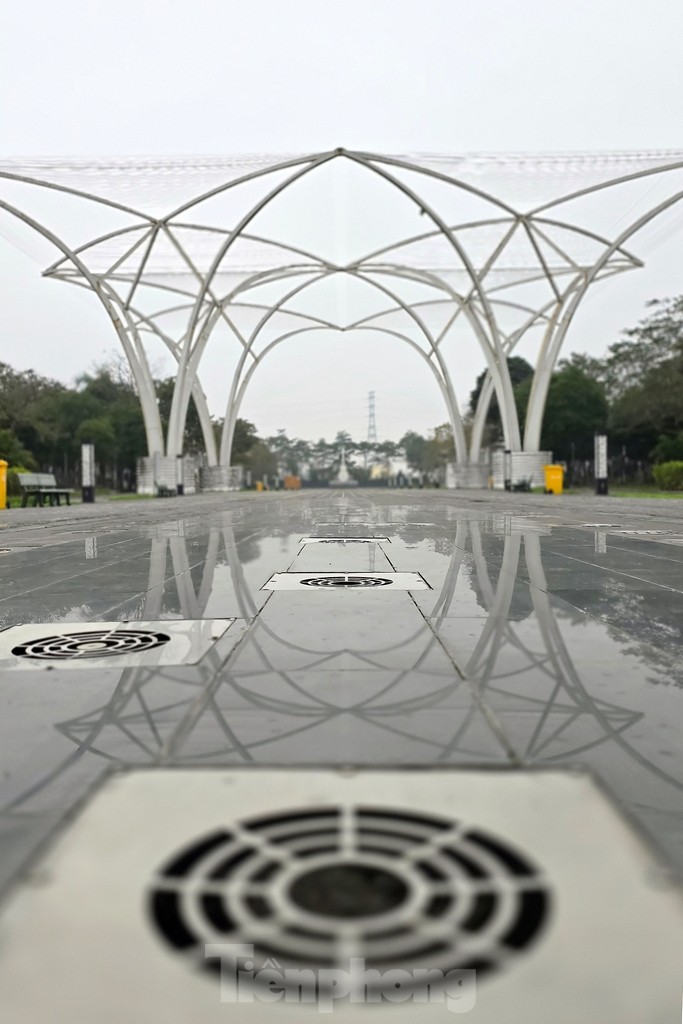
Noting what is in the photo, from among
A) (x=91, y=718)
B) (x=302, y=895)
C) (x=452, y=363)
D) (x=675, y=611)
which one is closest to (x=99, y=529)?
(x=675, y=611)

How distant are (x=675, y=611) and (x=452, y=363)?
193 feet

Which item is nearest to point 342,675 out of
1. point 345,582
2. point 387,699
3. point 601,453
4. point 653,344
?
point 387,699

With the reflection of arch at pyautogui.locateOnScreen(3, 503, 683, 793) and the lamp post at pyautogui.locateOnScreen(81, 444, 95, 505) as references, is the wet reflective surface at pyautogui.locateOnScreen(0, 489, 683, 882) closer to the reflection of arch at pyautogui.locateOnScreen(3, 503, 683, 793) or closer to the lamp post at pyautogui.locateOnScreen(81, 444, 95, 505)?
the reflection of arch at pyautogui.locateOnScreen(3, 503, 683, 793)

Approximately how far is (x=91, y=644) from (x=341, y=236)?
45.8 meters

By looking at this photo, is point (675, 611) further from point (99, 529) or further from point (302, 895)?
point (99, 529)

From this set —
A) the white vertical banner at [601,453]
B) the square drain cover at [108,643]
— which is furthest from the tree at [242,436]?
the square drain cover at [108,643]

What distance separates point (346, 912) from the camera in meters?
1.35

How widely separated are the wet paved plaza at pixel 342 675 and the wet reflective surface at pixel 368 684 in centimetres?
1

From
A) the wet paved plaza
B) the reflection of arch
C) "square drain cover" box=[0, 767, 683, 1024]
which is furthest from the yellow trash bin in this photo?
"square drain cover" box=[0, 767, 683, 1024]

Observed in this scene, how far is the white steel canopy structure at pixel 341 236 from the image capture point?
33.2 m

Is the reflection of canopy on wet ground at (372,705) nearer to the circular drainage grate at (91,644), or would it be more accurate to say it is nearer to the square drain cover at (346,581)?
the circular drainage grate at (91,644)

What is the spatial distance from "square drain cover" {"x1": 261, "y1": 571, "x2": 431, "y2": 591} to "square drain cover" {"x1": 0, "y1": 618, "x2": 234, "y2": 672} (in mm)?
1461

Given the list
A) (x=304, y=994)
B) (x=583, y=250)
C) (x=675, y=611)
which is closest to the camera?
(x=304, y=994)

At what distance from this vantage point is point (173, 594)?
5938mm
